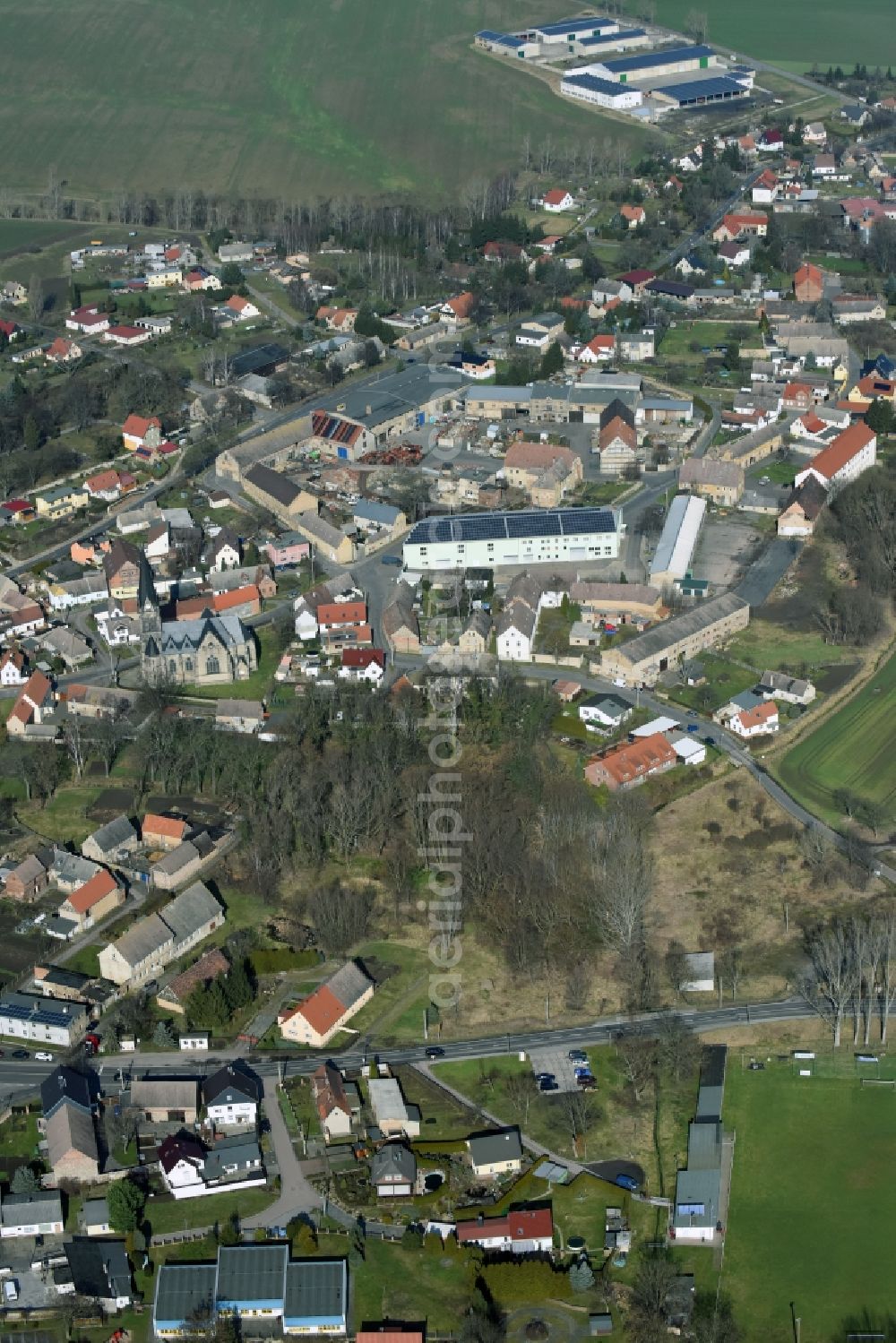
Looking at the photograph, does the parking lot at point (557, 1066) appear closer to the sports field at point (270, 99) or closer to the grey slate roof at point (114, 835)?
the grey slate roof at point (114, 835)

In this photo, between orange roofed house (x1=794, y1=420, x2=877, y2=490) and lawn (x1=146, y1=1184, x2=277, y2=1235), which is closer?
lawn (x1=146, y1=1184, x2=277, y2=1235)

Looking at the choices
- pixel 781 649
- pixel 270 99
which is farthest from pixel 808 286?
pixel 270 99

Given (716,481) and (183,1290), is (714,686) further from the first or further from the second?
(183,1290)

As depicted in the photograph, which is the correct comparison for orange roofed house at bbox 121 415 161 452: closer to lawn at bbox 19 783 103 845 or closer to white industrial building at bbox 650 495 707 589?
white industrial building at bbox 650 495 707 589

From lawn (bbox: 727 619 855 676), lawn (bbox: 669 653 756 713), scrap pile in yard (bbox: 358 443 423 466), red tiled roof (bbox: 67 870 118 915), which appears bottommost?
red tiled roof (bbox: 67 870 118 915)

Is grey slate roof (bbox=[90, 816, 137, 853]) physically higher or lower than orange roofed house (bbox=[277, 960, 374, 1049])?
lower

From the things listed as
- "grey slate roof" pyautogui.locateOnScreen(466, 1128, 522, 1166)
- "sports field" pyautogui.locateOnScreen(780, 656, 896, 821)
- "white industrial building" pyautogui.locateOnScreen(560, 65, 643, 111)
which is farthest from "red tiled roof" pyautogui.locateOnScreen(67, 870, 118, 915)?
"white industrial building" pyautogui.locateOnScreen(560, 65, 643, 111)
